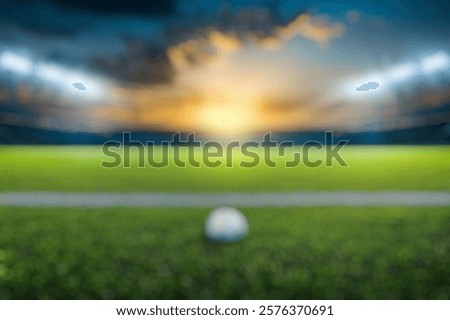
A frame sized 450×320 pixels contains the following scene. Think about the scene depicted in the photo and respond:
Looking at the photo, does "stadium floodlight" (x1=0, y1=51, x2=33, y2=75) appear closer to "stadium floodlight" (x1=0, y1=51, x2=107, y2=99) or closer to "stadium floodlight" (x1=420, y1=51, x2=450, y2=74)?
"stadium floodlight" (x1=0, y1=51, x2=107, y2=99)

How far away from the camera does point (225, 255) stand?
552 centimetres

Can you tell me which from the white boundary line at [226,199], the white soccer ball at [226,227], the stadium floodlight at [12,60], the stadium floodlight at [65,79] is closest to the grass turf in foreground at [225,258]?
the white soccer ball at [226,227]

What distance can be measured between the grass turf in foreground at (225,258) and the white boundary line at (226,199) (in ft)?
4.62

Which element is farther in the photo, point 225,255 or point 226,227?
point 226,227

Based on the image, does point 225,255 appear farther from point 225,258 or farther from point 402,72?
point 402,72

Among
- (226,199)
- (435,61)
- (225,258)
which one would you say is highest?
(435,61)

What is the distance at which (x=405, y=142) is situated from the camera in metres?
33.8

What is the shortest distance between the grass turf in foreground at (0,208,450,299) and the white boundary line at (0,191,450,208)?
4.62ft

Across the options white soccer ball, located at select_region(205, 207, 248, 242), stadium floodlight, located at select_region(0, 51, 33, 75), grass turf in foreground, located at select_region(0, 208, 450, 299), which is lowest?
grass turf in foreground, located at select_region(0, 208, 450, 299)

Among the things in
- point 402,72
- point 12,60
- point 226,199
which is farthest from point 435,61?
point 12,60

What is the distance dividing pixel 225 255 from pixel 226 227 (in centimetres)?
50

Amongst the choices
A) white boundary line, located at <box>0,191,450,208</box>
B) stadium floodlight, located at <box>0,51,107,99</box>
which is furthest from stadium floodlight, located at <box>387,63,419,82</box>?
stadium floodlight, located at <box>0,51,107,99</box>

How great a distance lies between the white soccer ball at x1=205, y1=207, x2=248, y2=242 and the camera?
5953 mm

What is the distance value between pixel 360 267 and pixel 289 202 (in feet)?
15.5
